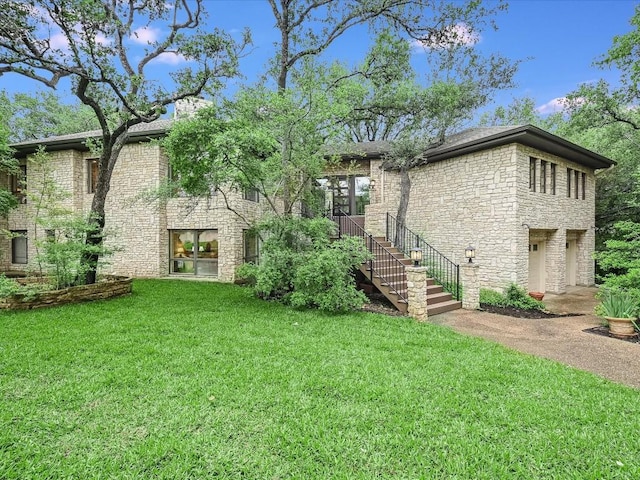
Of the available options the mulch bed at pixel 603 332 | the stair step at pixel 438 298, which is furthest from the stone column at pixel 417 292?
the mulch bed at pixel 603 332

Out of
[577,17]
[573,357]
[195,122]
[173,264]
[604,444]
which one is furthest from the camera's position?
[173,264]

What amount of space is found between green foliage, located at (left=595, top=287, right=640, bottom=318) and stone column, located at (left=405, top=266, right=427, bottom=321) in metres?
3.68

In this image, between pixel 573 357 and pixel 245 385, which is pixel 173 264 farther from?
pixel 573 357

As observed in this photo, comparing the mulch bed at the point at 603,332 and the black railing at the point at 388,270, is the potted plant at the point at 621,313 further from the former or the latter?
the black railing at the point at 388,270

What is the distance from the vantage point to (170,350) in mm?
4941

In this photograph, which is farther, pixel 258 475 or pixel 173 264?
pixel 173 264

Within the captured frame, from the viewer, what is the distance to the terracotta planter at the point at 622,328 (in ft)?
21.1

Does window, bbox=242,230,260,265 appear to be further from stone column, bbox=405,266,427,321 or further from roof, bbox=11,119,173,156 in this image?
stone column, bbox=405,266,427,321

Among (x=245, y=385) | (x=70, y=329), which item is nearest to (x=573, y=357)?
(x=245, y=385)

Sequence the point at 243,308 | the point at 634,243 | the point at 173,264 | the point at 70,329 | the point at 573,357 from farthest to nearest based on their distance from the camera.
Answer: the point at 173,264
the point at 243,308
the point at 634,243
the point at 70,329
the point at 573,357

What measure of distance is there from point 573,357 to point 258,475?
5.41 meters

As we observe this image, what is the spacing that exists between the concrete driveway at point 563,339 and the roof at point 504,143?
16.6 ft

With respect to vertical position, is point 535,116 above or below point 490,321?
above

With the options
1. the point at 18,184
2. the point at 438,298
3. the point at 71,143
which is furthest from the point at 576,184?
the point at 18,184
